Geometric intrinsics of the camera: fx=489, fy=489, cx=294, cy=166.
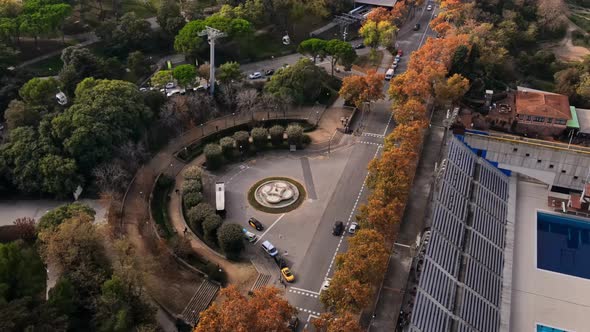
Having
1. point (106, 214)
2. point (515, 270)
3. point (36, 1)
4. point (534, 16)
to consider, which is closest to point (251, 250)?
point (106, 214)

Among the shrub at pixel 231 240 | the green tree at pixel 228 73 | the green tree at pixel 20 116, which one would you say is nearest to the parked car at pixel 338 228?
the shrub at pixel 231 240

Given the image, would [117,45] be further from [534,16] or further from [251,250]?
[534,16]

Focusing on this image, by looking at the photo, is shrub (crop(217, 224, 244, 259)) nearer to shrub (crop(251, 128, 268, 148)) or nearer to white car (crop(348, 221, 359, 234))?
white car (crop(348, 221, 359, 234))

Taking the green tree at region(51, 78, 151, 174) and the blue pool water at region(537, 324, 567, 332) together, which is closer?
the blue pool water at region(537, 324, 567, 332)

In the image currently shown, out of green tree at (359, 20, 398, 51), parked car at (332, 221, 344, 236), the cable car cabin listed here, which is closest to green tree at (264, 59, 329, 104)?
green tree at (359, 20, 398, 51)

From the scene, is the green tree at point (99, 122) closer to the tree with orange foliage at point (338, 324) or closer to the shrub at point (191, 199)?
Answer: the shrub at point (191, 199)

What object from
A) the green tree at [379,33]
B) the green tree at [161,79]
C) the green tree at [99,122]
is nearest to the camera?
the green tree at [99,122]

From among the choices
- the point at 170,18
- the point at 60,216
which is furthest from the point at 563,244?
the point at 170,18
